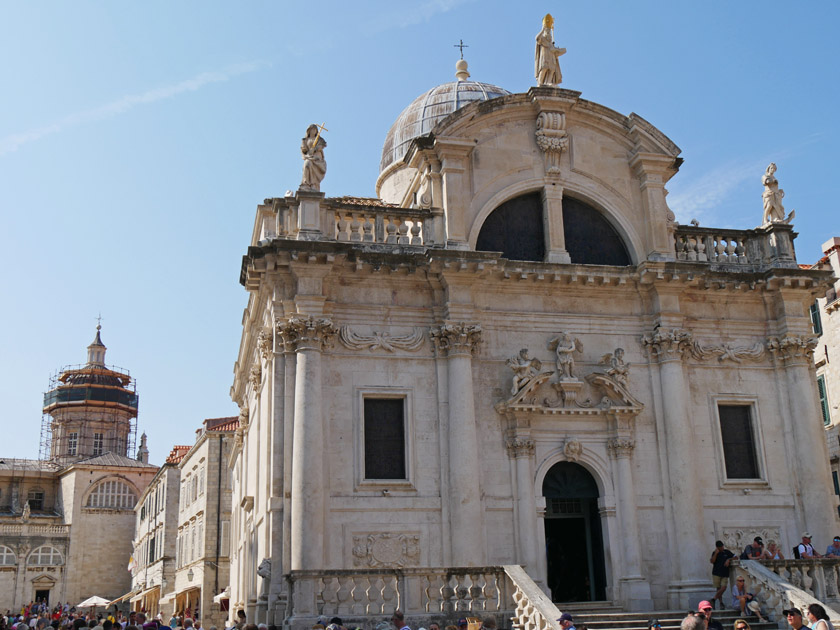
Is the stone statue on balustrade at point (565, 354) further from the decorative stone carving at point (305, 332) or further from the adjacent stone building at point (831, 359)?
the adjacent stone building at point (831, 359)

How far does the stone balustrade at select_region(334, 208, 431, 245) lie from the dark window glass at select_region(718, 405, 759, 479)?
818 cm

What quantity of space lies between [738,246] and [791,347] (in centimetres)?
284

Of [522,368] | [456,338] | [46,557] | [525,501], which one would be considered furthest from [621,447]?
[46,557]

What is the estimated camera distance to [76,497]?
232 feet

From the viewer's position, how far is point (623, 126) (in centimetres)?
2273

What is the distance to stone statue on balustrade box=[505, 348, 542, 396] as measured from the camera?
792 inches

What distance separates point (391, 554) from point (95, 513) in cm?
5960

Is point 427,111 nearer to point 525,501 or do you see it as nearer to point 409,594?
point 525,501

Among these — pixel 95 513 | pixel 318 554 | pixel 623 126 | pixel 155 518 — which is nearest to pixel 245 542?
pixel 318 554

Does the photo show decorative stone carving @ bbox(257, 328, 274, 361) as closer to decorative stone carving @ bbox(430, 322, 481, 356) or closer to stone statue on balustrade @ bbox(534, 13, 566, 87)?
decorative stone carving @ bbox(430, 322, 481, 356)

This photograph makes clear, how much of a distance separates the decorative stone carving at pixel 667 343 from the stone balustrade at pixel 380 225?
5.69 metres

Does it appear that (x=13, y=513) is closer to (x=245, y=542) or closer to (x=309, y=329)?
(x=245, y=542)

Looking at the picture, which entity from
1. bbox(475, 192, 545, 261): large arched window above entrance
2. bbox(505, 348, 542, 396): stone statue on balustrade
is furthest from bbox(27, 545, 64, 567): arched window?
bbox(505, 348, 542, 396): stone statue on balustrade

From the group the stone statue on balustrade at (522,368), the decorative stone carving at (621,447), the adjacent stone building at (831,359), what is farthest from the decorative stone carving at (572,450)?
the adjacent stone building at (831,359)
